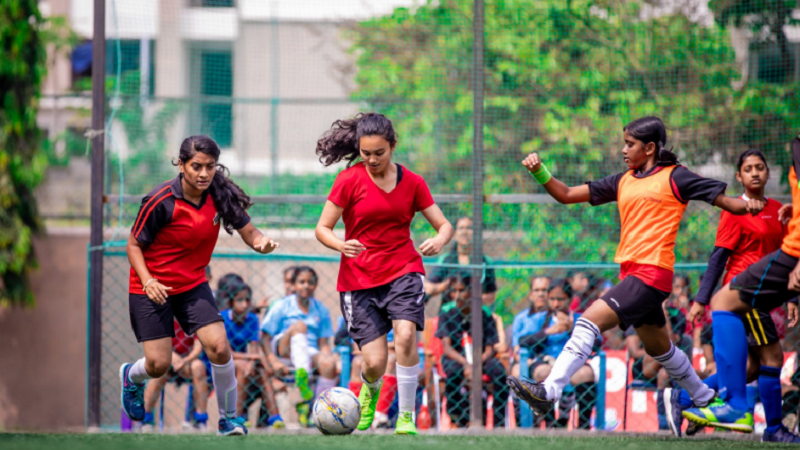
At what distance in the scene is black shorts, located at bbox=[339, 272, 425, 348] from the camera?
4.62 metres

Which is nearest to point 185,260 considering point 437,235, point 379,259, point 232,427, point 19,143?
point 232,427

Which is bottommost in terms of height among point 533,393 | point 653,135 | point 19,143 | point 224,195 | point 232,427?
point 232,427

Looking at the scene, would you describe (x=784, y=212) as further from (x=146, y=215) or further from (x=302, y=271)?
(x=302, y=271)

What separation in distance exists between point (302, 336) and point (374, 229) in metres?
2.09

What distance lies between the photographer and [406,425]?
4.66 m

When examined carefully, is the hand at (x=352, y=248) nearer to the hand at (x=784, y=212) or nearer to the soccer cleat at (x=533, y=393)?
the soccer cleat at (x=533, y=393)

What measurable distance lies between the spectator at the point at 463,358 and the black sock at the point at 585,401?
55 centimetres

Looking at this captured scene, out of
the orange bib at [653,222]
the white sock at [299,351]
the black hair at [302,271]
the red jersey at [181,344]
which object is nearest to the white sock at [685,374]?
the orange bib at [653,222]

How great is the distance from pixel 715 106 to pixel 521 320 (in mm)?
2262

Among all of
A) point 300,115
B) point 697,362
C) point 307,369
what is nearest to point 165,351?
point 307,369

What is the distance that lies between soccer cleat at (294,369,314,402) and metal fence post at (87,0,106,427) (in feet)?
4.81

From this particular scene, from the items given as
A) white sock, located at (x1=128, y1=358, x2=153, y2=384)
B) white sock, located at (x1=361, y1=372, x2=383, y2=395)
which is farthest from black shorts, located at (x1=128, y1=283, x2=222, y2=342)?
white sock, located at (x1=361, y1=372, x2=383, y2=395)

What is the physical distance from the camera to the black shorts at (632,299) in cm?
438

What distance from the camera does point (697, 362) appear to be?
254 inches
